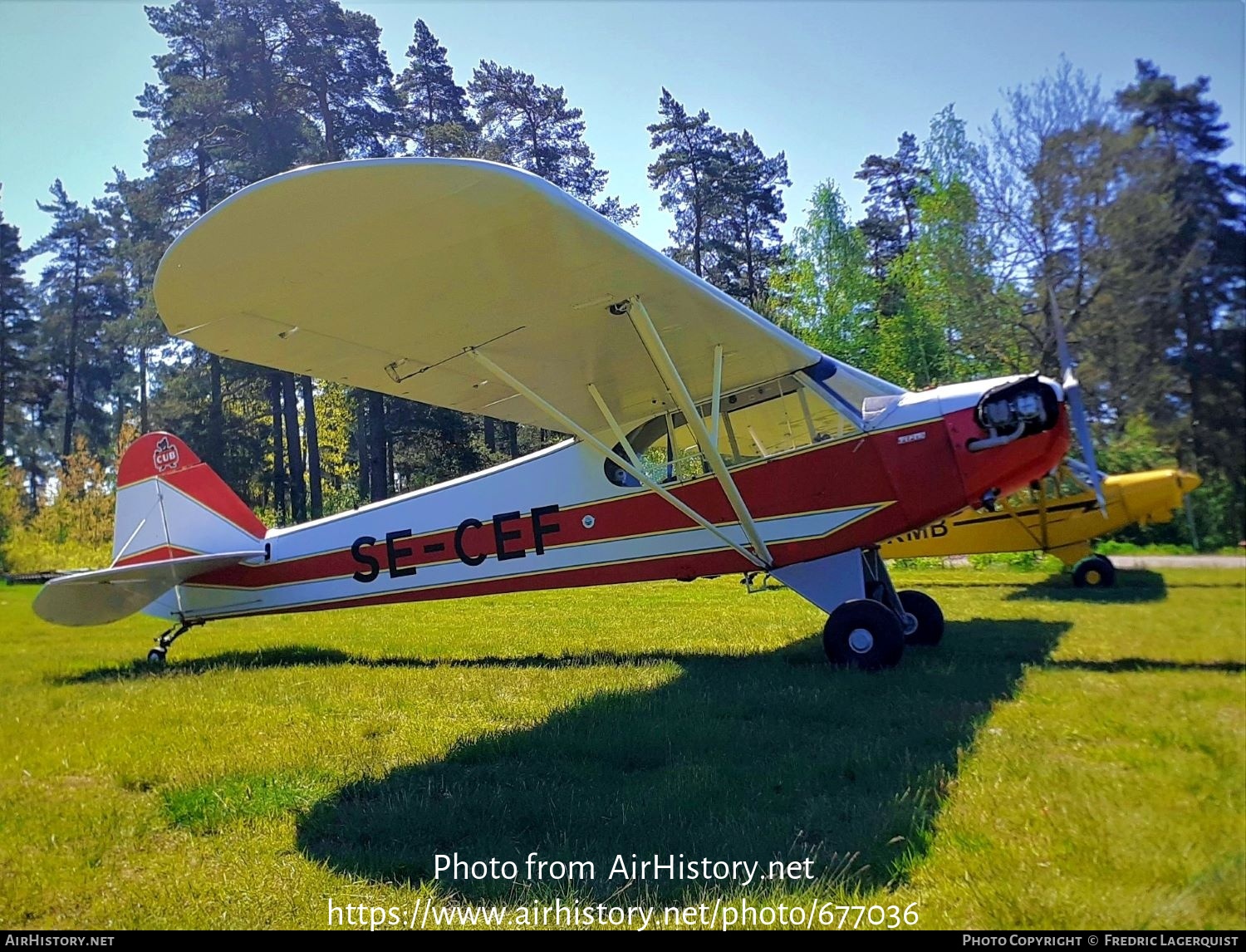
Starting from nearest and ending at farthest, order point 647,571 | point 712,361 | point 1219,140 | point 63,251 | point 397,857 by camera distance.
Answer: point 1219,140, point 397,857, point 712,361, point 647,571, point 63,251

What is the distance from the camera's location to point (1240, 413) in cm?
167

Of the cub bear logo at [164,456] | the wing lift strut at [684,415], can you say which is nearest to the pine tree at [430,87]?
the cub bear logo at [164,456]

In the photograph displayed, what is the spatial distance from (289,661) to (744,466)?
4.87 metres

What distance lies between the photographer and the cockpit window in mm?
6090

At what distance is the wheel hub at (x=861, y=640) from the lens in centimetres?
529

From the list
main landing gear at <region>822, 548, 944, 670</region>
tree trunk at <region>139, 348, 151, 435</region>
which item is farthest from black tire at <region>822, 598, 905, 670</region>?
tree trunk at <region>139, 348, 151, 435</region>

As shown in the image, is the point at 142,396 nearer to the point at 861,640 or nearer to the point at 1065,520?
the point at 861,640

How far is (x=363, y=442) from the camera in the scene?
26875 millimetres

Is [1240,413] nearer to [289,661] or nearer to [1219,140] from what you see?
[1219,140]

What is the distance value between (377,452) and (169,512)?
647 inches

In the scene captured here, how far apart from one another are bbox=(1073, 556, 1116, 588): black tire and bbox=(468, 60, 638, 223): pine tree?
23.3 m

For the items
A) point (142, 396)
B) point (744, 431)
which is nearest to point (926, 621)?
point (744, 431)

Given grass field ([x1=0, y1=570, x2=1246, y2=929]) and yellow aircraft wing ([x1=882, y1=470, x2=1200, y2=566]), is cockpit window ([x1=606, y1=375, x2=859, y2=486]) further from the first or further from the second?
grass field ([x1=0, y1=570, x2=1246, y2=929])
